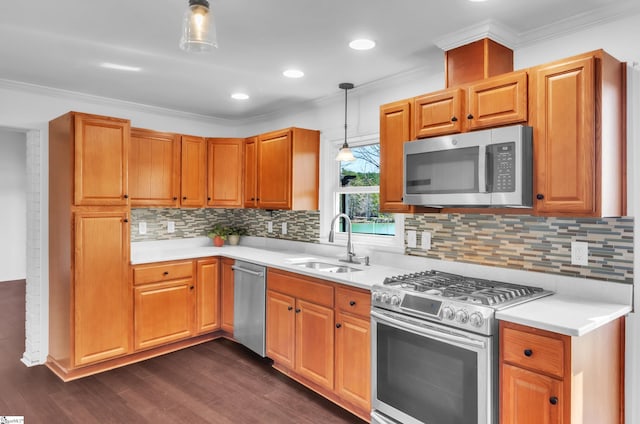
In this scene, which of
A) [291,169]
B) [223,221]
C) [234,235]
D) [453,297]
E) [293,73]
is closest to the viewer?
[453,297]

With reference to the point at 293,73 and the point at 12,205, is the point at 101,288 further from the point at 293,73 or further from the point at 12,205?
the point at 12,205

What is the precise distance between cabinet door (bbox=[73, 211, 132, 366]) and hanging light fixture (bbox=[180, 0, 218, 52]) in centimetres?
232

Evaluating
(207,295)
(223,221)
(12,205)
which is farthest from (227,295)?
(12,205)

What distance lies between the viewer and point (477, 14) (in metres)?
2.15

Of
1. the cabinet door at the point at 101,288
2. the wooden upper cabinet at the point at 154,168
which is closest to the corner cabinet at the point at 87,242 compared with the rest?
the cabinet door at the point at 101,288

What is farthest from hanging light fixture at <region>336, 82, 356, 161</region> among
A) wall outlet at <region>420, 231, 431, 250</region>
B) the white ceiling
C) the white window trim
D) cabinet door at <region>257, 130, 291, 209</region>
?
wall outlet at <region>420, 231, 431, 250</region>

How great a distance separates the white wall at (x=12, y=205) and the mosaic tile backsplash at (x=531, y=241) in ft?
22.6

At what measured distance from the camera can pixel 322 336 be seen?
9.52 ft

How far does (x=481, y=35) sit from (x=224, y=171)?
2965 mm

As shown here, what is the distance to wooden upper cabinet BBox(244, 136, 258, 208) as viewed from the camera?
4262mm

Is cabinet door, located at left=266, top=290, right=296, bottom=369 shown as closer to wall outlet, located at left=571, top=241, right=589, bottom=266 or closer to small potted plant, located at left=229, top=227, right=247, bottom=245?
small potted plant, located at left=229, top=227, right=247, bottom=245

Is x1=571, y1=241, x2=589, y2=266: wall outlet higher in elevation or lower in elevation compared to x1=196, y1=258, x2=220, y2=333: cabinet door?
higher

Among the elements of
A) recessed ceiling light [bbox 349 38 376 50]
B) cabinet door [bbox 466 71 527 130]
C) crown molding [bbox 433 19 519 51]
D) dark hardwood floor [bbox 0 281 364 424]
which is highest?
recessed ceiling light [bbox 349 38 376 50]

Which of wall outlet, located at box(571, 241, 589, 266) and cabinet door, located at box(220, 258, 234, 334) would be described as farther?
cabinet door, located at box(220, 258, 234, 334)
